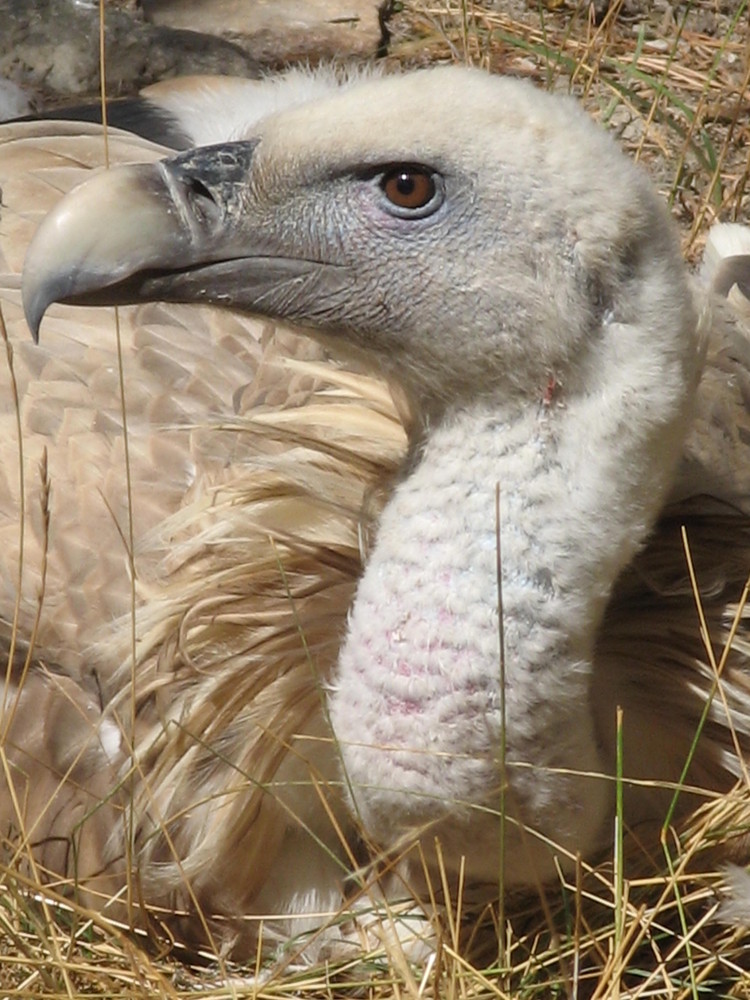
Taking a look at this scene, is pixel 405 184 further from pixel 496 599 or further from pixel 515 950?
pixel 515 950

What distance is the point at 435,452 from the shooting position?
1.80 metres

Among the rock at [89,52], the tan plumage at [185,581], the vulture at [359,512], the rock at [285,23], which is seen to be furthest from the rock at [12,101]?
the tan plumage at [185,581]

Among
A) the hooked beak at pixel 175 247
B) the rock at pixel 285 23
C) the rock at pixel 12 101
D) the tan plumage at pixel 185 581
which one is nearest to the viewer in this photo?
the hooked beak at pixel 175 247

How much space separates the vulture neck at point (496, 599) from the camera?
5.66 feet

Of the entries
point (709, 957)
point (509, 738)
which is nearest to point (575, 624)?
point (509, 738)

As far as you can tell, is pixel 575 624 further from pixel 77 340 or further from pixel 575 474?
pixel 77 340

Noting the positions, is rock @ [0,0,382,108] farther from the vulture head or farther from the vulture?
the vulture head

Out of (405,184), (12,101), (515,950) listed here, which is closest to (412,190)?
(405,184)

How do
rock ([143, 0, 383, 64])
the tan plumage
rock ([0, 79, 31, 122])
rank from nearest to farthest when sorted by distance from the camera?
1. the tan plumage
2. rock ([0, 79, 31, 122])
3. rock ([143, 0, 383, 64])

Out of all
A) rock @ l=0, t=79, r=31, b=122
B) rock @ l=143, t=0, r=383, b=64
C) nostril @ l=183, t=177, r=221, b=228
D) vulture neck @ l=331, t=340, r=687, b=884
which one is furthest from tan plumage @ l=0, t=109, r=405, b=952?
rock @ l=143, t=0, r=383, b=64

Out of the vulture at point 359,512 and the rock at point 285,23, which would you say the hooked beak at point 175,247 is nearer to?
the vulture at point 359,512

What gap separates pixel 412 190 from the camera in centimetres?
174

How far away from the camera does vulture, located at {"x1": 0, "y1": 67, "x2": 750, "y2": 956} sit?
5.65 feet

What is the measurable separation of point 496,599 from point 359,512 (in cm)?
32
